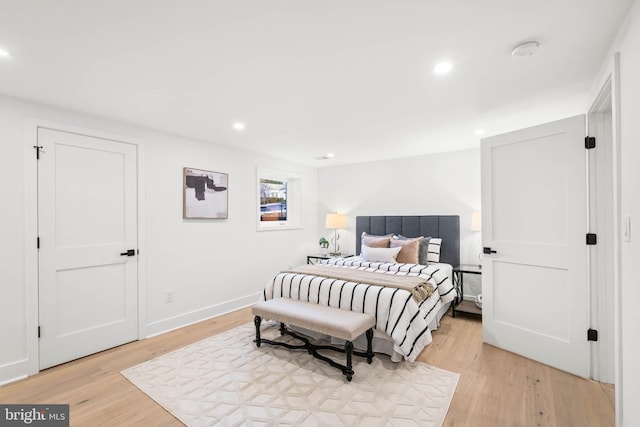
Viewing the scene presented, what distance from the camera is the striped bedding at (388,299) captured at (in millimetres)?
2576

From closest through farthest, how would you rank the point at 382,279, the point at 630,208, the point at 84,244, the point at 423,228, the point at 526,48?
the point at 630,208 → the point at 526,48 → the point at 84,244 → the point at 382,279 → the point at 423,228

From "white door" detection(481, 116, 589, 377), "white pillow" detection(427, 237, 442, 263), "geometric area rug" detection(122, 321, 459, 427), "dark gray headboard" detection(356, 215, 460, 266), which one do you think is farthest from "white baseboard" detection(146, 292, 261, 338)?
"white door" detection(481, 116, 589, 377)

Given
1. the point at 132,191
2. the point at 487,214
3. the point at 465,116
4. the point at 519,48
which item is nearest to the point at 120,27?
the point at 132,191

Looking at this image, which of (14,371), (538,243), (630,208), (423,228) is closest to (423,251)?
(423,228)

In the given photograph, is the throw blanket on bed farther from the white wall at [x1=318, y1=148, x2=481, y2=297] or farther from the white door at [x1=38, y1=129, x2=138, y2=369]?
the white door at [x1=38, y1=129, x2=138, y2=369]

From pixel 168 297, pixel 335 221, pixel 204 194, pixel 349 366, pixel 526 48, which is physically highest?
pixel 526 48

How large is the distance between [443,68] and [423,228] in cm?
297

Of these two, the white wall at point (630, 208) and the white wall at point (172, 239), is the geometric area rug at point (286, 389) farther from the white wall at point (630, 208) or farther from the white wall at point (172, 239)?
the white wall at point (630, 208)

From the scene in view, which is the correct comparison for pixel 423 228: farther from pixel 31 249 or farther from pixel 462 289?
pixel 31 249

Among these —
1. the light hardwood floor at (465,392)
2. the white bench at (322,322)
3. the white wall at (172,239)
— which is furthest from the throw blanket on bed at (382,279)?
the white wall at (172,239)

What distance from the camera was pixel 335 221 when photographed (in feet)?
17.5

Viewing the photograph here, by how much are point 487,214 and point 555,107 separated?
1.13 metres

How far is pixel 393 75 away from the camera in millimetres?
2094

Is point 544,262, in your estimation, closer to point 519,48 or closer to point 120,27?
point 519,48
